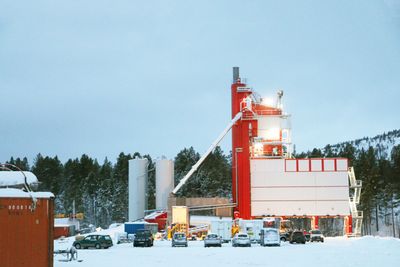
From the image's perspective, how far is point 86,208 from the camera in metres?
122

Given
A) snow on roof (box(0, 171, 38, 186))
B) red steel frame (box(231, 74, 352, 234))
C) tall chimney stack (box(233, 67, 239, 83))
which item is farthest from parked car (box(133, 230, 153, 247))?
tall chimney stack (box(233, 67, 239, 83))

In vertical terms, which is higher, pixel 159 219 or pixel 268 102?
pixel 268 102

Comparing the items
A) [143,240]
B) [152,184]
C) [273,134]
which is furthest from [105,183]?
[143,240]

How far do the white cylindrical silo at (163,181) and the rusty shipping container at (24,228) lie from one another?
6132cm

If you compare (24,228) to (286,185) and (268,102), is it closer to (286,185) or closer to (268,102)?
(286,185)

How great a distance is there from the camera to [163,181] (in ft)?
263

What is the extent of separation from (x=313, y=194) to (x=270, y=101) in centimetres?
1287

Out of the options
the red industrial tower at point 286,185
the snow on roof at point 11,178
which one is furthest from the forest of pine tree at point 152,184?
the snow on roof at point 11,178

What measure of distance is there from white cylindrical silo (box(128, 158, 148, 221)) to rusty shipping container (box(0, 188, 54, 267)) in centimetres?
6161

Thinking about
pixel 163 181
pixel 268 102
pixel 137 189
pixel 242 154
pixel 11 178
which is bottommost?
pixel 137 189

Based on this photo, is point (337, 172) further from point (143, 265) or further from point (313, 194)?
point (143, 265)

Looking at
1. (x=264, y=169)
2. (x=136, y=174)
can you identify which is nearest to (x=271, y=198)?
(x=264, y=169)

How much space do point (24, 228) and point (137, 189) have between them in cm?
6249

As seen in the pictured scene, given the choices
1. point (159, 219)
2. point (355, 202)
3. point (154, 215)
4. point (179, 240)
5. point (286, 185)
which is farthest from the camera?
point (154, 215)
